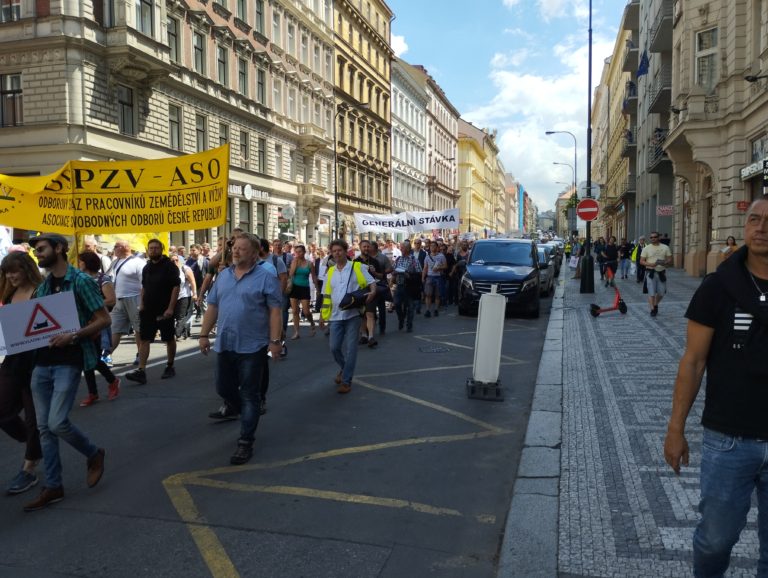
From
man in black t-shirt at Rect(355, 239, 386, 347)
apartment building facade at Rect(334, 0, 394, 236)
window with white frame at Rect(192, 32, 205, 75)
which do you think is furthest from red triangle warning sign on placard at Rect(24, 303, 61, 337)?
apartment building facade at Rect(334, 0, 394, 236)

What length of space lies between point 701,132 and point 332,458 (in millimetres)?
21549

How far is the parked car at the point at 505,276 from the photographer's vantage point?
15977mm

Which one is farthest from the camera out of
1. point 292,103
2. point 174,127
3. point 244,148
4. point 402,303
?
point 292,103

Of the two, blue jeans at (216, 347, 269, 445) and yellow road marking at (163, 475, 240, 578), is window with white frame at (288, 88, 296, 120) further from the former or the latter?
yellow road marking at (163, 475, 240, 578)

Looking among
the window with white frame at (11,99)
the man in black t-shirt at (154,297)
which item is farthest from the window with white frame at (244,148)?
the man in black t-shirt at (154,297)

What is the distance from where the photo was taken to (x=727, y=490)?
103 inches

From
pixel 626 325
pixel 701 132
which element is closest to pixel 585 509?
pixel 626 325

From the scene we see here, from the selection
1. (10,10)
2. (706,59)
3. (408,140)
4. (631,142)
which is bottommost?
(706,59)

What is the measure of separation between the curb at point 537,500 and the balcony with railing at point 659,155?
27.1 m

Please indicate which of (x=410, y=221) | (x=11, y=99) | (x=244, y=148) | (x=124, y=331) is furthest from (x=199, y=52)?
(x=124, y=331)

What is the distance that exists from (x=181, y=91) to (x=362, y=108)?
2776cm

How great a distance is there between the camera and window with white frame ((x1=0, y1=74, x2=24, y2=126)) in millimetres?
24875

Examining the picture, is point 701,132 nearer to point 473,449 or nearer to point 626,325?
point 626,325

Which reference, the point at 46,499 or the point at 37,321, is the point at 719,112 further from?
the point at 46,499
